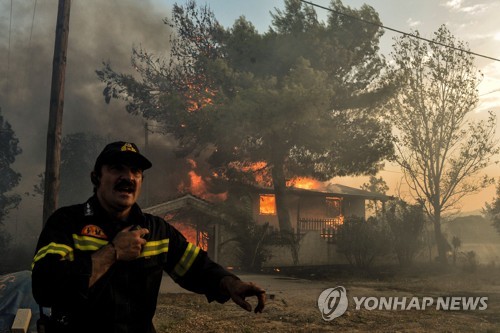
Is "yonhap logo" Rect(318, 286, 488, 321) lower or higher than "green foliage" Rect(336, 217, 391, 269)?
lower

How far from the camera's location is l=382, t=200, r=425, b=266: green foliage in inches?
833

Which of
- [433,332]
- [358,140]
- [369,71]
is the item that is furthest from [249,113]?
[433,332]

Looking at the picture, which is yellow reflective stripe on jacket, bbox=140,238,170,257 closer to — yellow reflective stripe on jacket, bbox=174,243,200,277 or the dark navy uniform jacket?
the dark navy uniform jacket

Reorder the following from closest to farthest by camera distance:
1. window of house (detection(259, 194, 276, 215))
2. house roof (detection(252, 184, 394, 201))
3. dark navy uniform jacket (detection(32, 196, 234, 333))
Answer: dark navy uniform jacket (detection(32, 196, 234, 333)), house roof (detection(252, 184, 394, 201)), window of house (detection(259, 194, 276, 215))

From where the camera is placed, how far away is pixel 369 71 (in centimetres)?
2442

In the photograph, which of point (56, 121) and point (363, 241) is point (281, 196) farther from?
point (56, 121)

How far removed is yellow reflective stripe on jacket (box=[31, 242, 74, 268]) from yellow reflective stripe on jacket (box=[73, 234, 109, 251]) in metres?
0.07

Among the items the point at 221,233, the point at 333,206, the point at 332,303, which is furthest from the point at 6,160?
the point at 332,303

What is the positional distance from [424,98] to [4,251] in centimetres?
2528

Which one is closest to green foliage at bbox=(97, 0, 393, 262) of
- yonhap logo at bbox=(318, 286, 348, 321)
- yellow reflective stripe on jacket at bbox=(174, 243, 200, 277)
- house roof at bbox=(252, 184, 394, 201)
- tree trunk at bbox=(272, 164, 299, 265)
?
tree trunk at bbox=(272, 164, 299, 265)

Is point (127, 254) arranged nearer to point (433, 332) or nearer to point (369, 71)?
point (433, 332)

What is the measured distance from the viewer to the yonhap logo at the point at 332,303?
→ 30.0 feet

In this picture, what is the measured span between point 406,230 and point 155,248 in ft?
67.8

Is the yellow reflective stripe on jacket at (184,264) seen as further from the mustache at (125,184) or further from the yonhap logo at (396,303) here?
the yonhap logo at (396,303)
